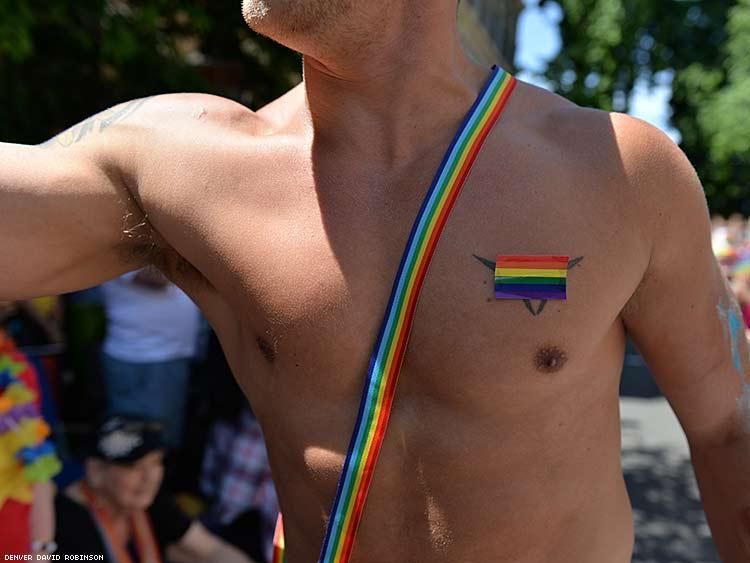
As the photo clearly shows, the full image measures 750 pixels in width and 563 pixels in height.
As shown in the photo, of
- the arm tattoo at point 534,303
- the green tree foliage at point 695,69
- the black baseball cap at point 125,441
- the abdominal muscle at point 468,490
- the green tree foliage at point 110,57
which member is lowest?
the black baseball cap at point 125,441

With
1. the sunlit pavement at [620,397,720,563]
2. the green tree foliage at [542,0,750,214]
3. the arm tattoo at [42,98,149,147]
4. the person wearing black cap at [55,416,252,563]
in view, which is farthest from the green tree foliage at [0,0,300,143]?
the green tree foliage at [542,0,750,214]

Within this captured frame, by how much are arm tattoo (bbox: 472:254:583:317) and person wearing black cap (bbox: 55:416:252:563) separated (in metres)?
2.30

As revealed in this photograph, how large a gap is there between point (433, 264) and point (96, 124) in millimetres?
660

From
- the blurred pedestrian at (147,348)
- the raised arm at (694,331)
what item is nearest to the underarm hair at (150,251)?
the raised arm at (694,331)

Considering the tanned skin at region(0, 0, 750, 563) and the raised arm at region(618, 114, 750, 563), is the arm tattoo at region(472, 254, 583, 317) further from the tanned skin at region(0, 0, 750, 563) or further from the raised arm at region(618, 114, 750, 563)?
the raised arm at region(618, 114, 750, 563)

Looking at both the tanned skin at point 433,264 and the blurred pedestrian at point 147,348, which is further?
the blurred pedestrian at point 147,348

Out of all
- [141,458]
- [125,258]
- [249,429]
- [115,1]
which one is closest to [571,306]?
[125,258]

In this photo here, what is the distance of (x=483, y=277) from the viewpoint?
4.17 feet

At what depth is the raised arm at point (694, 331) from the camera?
1291mm

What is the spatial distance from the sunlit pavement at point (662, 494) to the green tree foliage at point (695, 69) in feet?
36.5

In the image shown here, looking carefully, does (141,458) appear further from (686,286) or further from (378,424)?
(686,286)

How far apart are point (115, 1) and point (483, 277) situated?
13.2 feet

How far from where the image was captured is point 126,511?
3215mm

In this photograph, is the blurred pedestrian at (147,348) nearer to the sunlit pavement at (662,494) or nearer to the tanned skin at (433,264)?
the sunlit pavement at (662,494)
